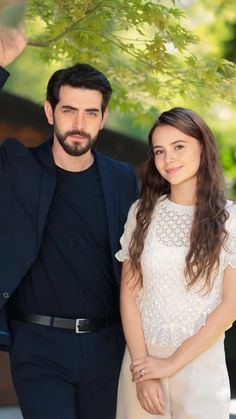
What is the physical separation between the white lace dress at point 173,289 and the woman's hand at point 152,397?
0.06 meters

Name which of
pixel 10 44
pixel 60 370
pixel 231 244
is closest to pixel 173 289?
pixel 231 244

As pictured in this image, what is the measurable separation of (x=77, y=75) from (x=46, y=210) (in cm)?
54

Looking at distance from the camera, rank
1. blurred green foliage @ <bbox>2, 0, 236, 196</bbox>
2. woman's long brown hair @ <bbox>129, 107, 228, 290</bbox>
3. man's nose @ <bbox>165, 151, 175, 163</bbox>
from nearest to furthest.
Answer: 1. woman's long brown hair @ <bbox>129, 107, 228, 290</bbox>
2. man's nose @ <bbox>165, 151, 175, 163</bbox>
3. blurred green foliage @ <bbox>2, 0, 236, 196</bbox>

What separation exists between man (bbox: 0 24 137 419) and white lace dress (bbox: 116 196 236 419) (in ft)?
1.02

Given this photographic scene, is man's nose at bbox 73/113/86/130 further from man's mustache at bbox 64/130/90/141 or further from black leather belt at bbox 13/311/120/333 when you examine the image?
black leather belt at bbox 13/311/120/333

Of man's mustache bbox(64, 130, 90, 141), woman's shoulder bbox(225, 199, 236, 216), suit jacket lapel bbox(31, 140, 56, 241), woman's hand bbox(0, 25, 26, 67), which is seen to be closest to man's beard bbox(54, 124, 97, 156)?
man's mustache bbox(64, 130, 90, 141)

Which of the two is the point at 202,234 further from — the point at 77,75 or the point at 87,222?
the point at 77,75

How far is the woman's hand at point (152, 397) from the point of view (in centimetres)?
311

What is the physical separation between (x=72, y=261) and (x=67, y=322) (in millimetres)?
230

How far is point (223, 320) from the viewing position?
3082mm

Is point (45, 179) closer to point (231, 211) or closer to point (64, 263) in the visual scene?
point (64, 263)

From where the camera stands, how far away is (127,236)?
331 cm

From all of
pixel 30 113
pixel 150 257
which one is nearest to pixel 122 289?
pixel 150 257

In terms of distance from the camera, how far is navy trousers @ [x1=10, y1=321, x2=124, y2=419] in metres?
3.29
